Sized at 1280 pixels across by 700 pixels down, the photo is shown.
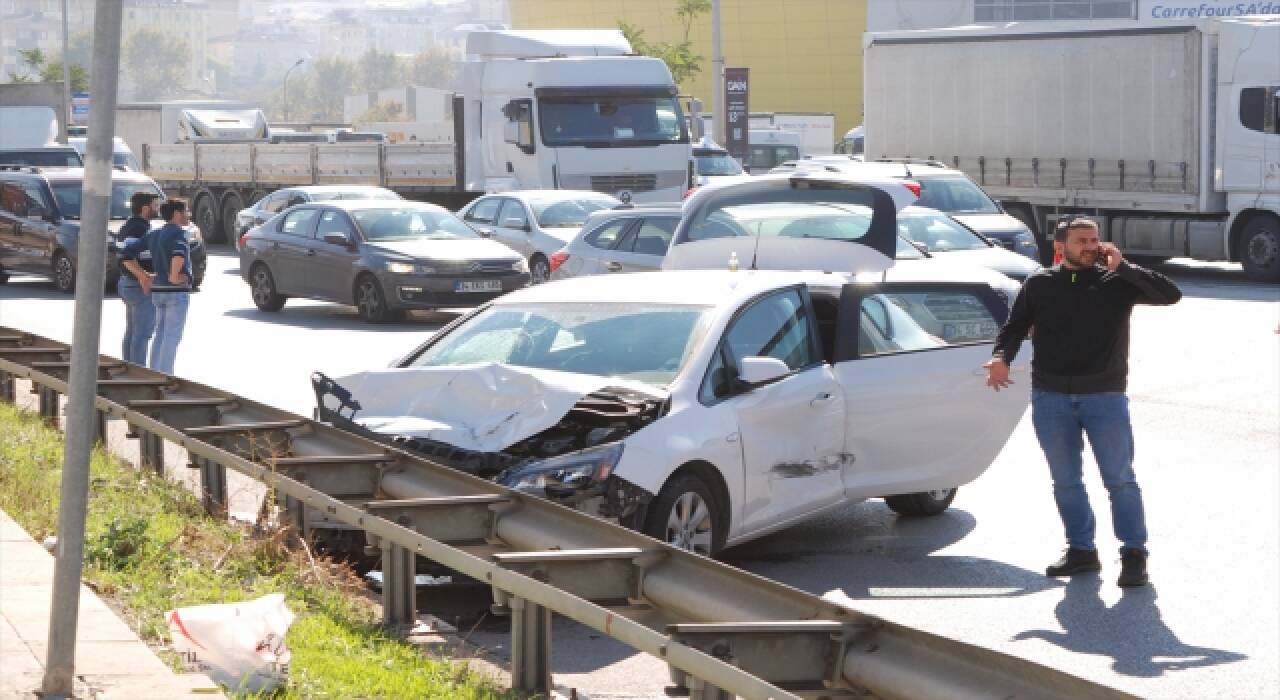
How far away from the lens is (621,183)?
98.8 feet

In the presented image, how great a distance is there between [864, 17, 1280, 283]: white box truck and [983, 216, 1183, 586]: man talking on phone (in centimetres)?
1963

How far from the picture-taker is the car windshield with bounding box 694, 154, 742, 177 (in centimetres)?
4022

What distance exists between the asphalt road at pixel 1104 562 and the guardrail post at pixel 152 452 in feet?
4.67

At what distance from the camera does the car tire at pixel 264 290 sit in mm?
23781

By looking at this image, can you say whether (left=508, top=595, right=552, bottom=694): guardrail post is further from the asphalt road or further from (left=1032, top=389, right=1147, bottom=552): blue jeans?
(left=1032, top=389, right=1147, bottom=552): blue jeans

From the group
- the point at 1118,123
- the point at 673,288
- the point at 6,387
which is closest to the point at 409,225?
the point at 6,387

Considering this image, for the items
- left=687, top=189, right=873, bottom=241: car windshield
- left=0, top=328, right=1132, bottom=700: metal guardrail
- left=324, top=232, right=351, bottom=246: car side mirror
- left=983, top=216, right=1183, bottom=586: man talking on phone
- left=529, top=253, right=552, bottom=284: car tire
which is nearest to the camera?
left=0, top=328, right=1132, bottom=700: metal guardrail

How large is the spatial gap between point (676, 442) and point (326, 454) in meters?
1.65

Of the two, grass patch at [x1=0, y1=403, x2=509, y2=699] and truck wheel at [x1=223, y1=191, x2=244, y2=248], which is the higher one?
truck wheel at [x1=223, y1=191, x2=244, y2=248]

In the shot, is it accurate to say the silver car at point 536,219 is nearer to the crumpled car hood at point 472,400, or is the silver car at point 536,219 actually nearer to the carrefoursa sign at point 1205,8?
the crumpled car hood at point 472,400

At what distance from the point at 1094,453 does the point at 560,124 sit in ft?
71.5

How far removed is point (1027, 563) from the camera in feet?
31.0

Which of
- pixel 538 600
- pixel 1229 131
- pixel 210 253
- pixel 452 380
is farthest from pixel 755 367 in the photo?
pixel 210 253

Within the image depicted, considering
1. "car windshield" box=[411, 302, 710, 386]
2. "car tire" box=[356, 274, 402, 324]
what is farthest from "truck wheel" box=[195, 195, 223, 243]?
"car windshield" box=[411, 302, 710, 386]
